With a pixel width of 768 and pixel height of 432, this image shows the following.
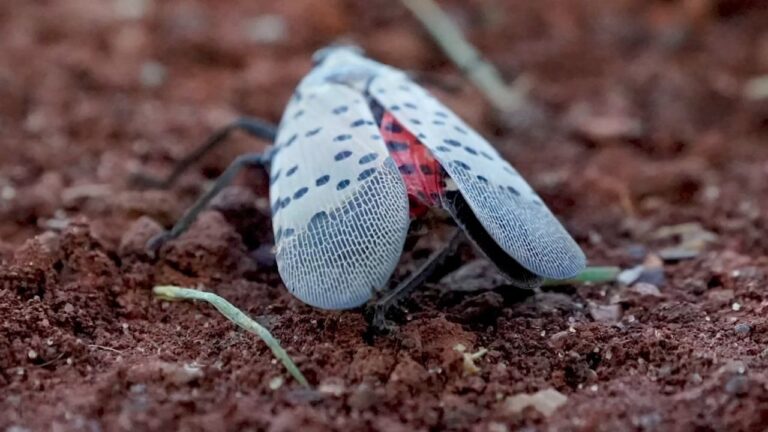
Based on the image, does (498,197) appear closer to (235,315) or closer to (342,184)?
(342,184)

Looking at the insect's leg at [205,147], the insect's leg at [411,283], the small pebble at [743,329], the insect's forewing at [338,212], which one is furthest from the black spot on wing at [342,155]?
the small pebble at [743,329]

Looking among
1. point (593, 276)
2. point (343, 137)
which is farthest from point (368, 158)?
point (593, 276)

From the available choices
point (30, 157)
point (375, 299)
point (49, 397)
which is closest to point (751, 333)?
point (375, 299)

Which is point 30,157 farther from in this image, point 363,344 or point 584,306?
point 584,306

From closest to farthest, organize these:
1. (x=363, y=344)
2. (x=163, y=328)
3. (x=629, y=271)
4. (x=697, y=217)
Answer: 1. (x=363, y=344)
2. (x=163, y=328)
3. (x=629, y=271)
4. (x=697, y=217)

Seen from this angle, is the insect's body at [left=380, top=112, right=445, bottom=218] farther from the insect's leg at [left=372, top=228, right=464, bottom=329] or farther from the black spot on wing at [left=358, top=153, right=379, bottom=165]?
the insect's leg at [left=372, top=228, right=464, bottom=329]

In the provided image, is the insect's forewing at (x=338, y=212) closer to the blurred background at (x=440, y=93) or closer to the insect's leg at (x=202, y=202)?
the insect's leg at (x=202, y=202)
